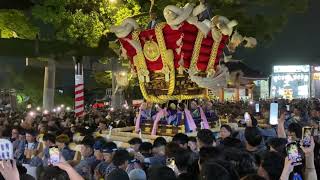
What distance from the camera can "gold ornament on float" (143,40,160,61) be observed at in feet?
37.8

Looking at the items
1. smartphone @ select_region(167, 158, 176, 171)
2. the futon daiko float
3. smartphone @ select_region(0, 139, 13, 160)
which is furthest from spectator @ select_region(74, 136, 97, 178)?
the futon daiko float

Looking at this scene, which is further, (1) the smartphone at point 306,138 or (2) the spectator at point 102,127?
(2) the spectator at point 102,127

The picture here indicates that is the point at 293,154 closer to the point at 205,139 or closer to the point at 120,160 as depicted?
the point at 120,160

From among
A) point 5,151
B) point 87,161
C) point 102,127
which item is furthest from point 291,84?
point 5,151

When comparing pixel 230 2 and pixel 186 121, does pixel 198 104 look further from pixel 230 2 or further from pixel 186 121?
pixel 230 2

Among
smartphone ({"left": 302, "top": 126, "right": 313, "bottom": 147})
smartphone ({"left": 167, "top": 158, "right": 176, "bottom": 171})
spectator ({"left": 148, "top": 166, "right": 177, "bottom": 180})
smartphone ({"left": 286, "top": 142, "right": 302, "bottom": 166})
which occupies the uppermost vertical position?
smartphone ({"left": 302, "top": 126, "right": 313, "bottom": 147})

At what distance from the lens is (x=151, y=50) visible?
1162 centimetres

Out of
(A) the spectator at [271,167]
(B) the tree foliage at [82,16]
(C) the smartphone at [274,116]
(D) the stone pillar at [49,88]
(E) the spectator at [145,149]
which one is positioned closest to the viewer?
(A) the spectator at [271,167]

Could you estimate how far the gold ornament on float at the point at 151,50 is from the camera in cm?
1151

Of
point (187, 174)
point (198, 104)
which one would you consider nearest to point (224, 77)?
point (198, 104)

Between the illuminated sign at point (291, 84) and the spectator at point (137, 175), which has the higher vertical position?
the illuminated sign at point (291, 84)

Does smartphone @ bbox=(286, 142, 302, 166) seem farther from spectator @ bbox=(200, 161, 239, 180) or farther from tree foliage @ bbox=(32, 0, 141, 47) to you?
tree foliage @ bbox=(32, 0, 141, 47)

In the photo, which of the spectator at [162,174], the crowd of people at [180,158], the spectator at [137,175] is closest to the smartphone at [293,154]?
the crowd of people at [180,158]

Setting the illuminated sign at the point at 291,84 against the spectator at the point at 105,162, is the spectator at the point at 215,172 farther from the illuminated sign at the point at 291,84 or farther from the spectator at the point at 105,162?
the illuminated sign at the point at 291,84
